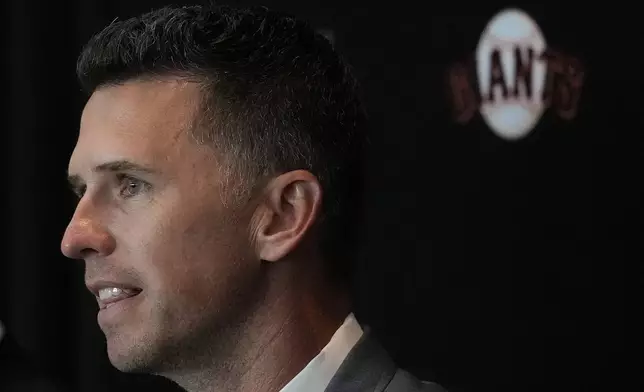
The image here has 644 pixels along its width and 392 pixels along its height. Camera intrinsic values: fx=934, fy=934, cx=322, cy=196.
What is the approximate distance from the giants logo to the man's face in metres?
0.87

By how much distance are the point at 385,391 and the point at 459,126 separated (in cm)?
83

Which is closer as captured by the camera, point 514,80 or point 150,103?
point 150,103

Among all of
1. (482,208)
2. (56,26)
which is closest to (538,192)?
(482,208)

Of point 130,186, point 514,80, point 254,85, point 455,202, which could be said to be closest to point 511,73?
point 514,80

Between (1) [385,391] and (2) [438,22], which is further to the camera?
(2) [438,22]

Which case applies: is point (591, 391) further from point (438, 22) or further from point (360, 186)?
point (360, 186)

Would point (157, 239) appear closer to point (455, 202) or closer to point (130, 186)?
point (130, 186)

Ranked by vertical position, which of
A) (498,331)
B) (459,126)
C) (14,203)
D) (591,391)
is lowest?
(591,391)

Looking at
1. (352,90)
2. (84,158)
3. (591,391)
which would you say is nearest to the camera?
(84,158)

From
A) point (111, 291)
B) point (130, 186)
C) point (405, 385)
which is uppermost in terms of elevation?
point (130, 186)

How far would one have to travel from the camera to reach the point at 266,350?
94 cm

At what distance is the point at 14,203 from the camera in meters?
1.73

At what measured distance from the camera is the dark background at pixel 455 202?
1.69 meters

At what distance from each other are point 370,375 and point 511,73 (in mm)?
889
